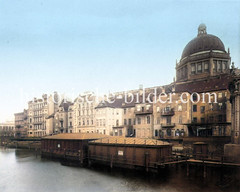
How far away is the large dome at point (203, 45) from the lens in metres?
61.4

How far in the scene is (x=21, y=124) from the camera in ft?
337

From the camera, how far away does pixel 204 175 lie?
26.4m

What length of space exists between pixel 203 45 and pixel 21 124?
289ft

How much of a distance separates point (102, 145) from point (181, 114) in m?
19.5

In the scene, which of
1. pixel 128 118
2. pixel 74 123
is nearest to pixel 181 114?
pixel 128 118

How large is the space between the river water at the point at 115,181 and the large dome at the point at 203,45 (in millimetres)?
42560

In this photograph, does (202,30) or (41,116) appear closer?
(202,30)

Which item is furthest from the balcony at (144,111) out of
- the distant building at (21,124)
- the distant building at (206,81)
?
the distant building at (21,124)

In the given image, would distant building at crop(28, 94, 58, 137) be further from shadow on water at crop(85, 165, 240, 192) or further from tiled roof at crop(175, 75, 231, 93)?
tiled roof at crop(175, 75, 231, 93)

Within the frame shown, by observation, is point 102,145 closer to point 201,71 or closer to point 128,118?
point 128,118

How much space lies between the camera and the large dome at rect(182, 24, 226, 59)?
61.4 metres

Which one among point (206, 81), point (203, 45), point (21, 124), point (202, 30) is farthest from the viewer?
point (21, 124)

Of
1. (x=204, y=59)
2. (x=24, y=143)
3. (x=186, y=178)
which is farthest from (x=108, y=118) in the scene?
(x=24, y=143)

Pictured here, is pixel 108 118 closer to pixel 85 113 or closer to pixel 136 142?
pixel 85 113
